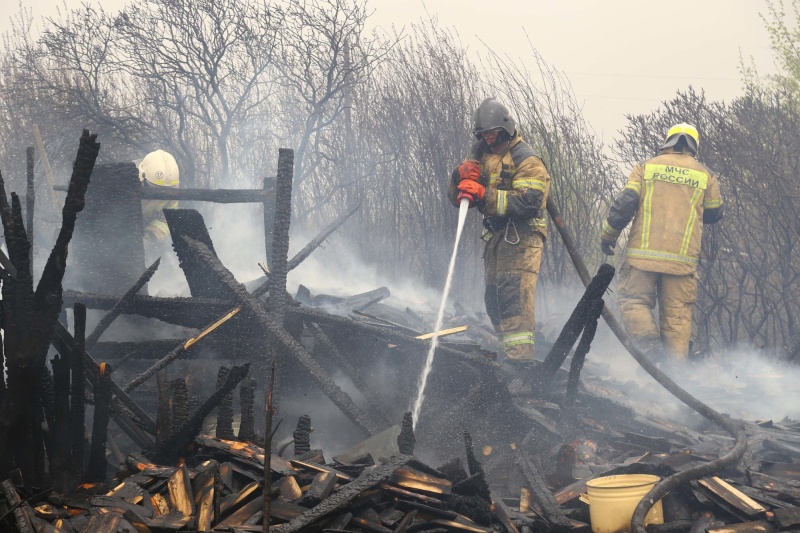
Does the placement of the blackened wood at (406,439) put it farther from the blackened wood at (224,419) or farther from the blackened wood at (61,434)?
the blackened wood at (61,434)

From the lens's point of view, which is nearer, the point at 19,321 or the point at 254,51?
the point at 19,321

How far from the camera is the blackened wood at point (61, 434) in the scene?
402 cm

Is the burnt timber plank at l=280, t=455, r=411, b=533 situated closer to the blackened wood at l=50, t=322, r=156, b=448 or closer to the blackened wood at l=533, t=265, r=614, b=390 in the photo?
the blackened wood at l=50, t=322, r=156, b=448

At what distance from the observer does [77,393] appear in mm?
4070

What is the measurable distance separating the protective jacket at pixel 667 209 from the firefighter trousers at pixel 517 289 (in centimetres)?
128

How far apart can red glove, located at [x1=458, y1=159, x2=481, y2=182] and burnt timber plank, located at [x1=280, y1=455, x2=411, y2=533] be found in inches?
122

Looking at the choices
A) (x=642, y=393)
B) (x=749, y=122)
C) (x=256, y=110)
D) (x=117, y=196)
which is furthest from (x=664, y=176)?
(x=256, y=110)

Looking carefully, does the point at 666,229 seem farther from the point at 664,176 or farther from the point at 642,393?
the point at 642,393

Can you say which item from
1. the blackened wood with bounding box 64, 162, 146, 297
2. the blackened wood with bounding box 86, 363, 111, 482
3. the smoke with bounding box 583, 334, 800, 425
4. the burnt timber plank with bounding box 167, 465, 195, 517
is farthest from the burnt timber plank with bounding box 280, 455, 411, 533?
the blackened wood with bounding box 64, 162, 146, 297

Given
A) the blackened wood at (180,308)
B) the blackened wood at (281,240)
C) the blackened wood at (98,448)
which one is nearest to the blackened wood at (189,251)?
the blackened wood at (180,308)

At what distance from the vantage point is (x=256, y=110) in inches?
604

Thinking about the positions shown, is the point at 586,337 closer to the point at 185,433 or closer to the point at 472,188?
the point at 472,188

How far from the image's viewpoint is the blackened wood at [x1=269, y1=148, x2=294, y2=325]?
600 cm

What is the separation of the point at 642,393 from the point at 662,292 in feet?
3.20
